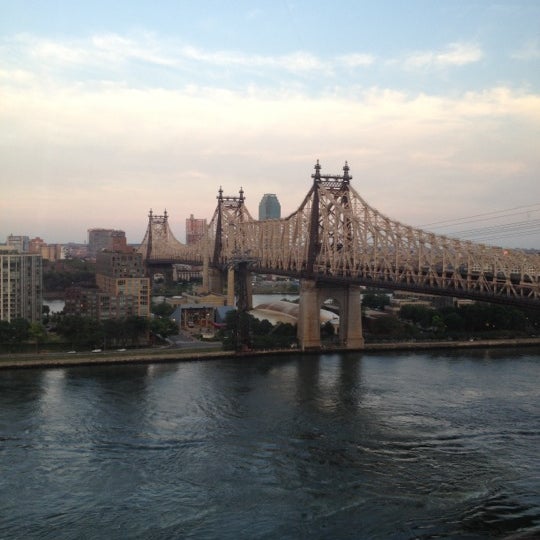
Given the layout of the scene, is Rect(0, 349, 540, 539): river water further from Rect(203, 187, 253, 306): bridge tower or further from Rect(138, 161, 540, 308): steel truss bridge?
Rect(203, 187, 253, 306): bridge tower

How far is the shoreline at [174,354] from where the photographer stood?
17.2 m

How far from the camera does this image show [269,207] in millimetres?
100250

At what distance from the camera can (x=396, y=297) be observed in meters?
33.9

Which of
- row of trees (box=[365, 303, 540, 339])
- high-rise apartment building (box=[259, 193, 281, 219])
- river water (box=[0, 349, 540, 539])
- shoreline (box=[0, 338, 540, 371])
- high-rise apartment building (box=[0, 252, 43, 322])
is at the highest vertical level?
high-rise apartment building (box=[259, 193, 281, 219])

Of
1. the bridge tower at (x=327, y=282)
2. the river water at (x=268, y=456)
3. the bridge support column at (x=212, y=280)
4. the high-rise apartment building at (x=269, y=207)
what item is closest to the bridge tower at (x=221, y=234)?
the bridge support column at (x=212, y=280)

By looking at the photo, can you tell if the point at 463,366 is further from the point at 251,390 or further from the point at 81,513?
the point at 81,513

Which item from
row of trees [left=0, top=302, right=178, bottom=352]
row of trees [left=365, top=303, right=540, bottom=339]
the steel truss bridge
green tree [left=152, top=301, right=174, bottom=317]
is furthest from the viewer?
green tree [left=152, top=301, right=174, bottom=317]

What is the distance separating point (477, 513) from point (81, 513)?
4999 mm

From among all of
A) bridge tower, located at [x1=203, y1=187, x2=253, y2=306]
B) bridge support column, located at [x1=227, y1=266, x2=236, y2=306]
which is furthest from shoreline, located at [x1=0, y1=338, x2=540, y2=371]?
bridge tower, located at [x1=203, y1=187, x2=253, y2=306]

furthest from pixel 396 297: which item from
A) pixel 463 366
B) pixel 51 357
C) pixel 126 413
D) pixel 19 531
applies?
pixel 19 531

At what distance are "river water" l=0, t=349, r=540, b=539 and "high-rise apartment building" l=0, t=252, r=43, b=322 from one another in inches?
263

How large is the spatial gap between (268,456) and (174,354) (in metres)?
8.89

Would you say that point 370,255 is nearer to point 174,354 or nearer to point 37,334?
point 174,354

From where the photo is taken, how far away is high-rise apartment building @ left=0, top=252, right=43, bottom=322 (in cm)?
2181
